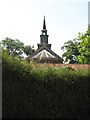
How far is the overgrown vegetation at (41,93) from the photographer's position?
5.22 meters

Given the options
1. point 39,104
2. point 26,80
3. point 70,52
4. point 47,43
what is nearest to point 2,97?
point 26,80

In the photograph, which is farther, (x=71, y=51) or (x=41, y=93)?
(x=71, y=51)

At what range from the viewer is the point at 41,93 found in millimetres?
5246

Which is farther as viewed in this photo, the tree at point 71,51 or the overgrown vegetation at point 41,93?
the tree at point 71,51

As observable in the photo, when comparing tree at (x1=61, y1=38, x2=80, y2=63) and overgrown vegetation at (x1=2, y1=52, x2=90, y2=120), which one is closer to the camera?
overgrown vegetation at (x1=2, y1=52, x2=90, y2=120)

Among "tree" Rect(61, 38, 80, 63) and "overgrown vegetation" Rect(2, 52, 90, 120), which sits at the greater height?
"tree" Rect(61, 38, 80, 63)

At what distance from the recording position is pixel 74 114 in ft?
17.5

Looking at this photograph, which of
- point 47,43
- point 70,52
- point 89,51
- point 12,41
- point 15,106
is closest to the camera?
point 15,106

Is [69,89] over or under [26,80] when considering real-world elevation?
under

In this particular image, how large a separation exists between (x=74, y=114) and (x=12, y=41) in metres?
58.5

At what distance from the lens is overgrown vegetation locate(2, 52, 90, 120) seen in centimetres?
522

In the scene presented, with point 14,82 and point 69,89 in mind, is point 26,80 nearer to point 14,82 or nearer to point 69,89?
point 14,82

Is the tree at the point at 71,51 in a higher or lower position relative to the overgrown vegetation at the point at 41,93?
higher

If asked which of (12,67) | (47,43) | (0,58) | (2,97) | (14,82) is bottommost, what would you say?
(2,97)
